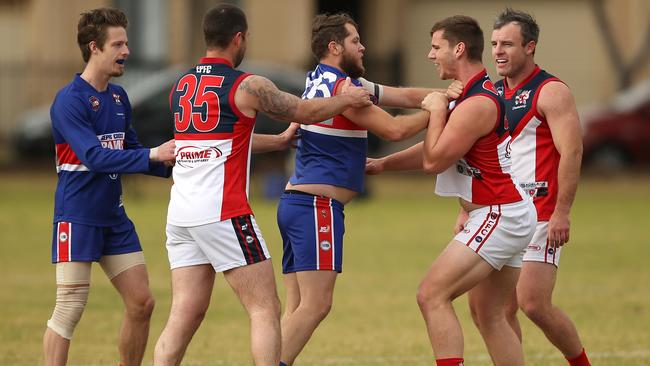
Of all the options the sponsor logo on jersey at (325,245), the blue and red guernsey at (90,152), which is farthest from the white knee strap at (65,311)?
the sponsor logo on jersey at (325,245)

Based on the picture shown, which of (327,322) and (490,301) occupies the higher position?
(490,301)

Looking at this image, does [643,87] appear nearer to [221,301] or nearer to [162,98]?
[162,98]

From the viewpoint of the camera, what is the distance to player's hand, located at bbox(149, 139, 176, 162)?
778 centimetres

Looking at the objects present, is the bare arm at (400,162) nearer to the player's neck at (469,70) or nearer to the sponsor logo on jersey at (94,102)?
the player's neck at (469,70)

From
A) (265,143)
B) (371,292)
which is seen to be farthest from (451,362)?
(371,292)

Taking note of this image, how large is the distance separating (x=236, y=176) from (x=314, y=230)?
707 mm

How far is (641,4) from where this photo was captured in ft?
123

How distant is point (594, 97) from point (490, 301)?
99.6ft

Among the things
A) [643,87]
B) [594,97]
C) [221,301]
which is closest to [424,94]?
[221,301]

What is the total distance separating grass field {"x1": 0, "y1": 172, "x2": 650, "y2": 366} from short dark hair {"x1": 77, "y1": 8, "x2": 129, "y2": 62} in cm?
289

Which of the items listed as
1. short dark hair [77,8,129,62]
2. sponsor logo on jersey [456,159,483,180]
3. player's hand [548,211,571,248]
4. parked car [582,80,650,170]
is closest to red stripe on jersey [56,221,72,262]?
short dark hair [77,8,129,62]

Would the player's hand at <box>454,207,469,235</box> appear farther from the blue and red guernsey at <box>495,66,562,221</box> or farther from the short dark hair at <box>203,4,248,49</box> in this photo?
the short dark hair at <box>203,4,248,49</box>

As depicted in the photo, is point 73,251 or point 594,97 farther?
point 594,97

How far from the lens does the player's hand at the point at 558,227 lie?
8.52 metres
